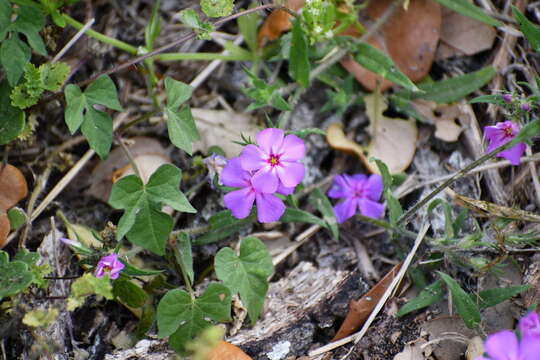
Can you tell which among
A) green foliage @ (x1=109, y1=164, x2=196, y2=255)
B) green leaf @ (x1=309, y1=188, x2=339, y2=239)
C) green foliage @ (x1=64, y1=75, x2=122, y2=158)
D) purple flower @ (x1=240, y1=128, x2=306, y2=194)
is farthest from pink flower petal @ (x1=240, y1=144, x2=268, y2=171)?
green foliage @ (x1=64, y1=75, x2=122, y2=158)

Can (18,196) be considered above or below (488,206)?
above

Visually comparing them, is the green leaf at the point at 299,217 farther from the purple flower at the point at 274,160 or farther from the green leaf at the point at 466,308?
the green leaf at the point at 466,308

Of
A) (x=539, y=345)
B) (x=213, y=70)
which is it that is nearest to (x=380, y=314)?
(x=539, y=345)

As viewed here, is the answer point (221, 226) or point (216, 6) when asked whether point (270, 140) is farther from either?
point (216, 6)

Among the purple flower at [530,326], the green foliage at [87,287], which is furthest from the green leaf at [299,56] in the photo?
the purple flower at [530,326]

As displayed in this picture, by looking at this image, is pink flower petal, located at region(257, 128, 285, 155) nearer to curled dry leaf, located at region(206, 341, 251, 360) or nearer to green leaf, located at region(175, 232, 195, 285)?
green leaf, located at region(175, 232, 195, 285)

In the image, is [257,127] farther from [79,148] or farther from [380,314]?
[380,314]
